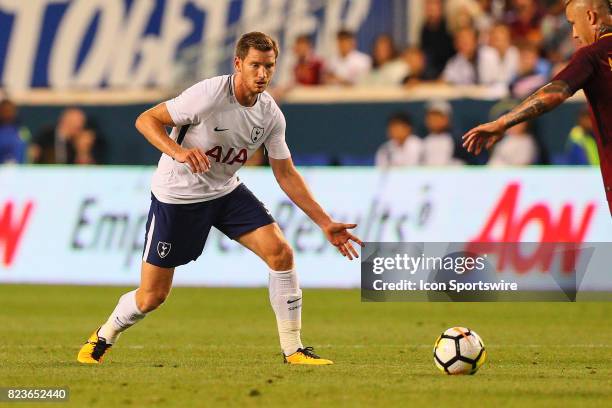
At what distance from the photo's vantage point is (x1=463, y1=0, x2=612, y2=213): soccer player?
7.95 m

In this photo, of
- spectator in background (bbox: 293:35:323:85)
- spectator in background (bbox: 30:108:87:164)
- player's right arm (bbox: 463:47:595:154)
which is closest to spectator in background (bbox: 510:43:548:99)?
spectator in background (bbox: 293:35:323:85)

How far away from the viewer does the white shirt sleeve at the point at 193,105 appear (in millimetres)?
9016

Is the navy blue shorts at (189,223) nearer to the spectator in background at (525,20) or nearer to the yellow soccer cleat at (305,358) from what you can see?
the yellow soccer cleat at (305,358)

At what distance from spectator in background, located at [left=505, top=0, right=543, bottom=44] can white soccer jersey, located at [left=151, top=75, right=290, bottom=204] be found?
12.2 m

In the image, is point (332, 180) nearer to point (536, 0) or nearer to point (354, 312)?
point (354, 312)

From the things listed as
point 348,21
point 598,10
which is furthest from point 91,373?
point 348,21

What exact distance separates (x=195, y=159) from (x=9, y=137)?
1222 cm

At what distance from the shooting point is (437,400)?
7590 mm

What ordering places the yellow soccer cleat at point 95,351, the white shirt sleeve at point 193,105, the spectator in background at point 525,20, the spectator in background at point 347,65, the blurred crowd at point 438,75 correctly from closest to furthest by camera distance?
the white shirt sleeve at point 193,105
the yellow soccer cleat at point 95,351
the blurred crowd at point 438,75
the spectator in background at point 347,65
the spectator in background at point 525,20

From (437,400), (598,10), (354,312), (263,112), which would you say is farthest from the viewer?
(354,312)

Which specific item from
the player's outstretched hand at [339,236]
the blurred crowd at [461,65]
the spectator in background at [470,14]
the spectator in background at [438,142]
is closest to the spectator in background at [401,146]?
the blurred crowd at [461,65]

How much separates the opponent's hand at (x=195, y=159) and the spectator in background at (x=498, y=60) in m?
12.1

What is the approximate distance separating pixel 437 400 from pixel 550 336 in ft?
15.3

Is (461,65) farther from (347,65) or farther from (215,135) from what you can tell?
(215,135)
